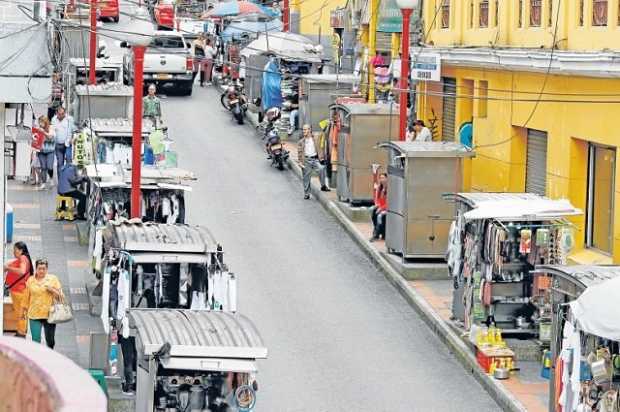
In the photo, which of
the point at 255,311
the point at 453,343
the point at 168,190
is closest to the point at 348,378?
the point at 453,343

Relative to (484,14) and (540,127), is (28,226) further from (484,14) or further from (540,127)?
(540,127)

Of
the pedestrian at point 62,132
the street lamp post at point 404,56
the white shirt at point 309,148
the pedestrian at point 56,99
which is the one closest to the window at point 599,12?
the street lamp post at point 404,56

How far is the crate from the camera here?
21219 millimetres

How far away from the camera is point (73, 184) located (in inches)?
1231

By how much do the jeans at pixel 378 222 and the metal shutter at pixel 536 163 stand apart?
103 inches

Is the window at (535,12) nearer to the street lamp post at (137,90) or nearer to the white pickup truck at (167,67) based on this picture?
the street lamp post at (137,90)

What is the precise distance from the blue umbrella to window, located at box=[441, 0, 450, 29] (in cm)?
2094

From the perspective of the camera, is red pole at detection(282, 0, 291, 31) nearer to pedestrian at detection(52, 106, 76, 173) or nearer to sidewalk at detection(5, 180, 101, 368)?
sidewalk at detection(5, 180, 101, 368)

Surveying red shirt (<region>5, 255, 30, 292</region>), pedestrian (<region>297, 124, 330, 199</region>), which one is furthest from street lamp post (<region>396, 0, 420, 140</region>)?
red shirt (<region>5, 255, 30, 292</region>)

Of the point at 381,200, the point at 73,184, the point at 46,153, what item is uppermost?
the point at 46,153

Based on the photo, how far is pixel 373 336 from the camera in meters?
23.9

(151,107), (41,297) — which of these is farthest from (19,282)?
(151,107)

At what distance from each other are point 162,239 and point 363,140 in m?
12.3

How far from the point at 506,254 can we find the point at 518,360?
1.48 m
